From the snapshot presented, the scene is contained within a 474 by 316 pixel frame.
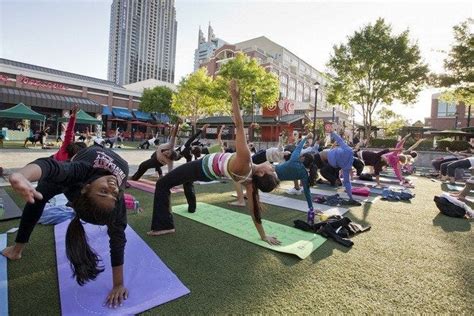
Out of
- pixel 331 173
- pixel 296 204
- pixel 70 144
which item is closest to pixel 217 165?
pixel 70 144

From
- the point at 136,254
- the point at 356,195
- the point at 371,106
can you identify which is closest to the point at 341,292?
the point at 136,254

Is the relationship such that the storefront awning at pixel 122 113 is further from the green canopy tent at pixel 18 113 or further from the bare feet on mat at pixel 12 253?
the bare feet on mat at pixel 12 253

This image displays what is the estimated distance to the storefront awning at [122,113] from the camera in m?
44.7

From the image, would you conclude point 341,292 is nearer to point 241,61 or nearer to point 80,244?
point 80,244

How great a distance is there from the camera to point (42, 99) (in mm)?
35250

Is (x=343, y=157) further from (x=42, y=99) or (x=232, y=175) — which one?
(x=42, y=99)

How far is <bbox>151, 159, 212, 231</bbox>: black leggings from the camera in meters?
4.02

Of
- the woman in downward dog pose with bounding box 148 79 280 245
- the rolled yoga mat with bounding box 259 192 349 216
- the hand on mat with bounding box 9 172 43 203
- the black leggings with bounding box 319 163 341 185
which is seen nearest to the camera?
the hand on mat with bounding box 9 172 43 203

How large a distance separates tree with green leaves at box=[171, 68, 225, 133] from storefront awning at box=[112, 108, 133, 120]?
12796 mm

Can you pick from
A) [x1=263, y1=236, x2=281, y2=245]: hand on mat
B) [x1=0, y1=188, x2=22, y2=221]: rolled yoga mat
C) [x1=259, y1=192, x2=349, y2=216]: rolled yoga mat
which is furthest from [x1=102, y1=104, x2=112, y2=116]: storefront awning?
[x1=263, y1=236, x2=281, y2=245]: hand on mat

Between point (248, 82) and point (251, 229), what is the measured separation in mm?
26350

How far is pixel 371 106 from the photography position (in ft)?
72.3

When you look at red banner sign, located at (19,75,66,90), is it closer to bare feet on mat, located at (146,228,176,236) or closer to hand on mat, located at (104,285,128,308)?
bare feet on mat, located at (146,228,176,236)

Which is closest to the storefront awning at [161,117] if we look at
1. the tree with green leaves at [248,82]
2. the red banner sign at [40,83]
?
the red banner sign at [40,83]
